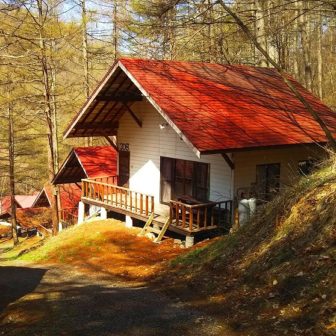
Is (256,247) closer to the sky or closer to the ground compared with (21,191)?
closer to the sky

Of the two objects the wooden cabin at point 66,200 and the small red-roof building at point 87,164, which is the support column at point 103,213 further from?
the wooden cabin at point 66,200

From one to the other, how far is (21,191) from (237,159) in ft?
142

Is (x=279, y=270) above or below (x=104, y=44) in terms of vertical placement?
below

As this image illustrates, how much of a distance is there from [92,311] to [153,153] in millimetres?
10674

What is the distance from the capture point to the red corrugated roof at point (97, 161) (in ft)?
73.2

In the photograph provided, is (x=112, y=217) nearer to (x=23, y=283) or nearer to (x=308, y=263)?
(x=23, y=283)

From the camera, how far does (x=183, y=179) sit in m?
17.5

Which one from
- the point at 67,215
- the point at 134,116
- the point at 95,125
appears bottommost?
the point at 67,215

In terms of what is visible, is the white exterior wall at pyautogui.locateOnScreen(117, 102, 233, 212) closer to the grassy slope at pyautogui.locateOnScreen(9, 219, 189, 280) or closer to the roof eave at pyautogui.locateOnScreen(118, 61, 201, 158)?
the grassy slope at pyautogui.locateOnScreen(9, 219, 189, 280)

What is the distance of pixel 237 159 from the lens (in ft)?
50.1

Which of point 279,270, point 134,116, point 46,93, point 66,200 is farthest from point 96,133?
point 279,270

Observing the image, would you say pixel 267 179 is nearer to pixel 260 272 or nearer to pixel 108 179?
pixel 260 272

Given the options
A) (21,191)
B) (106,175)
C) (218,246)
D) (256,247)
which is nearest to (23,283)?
(218,246)

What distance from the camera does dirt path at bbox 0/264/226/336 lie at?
736 centimetres
